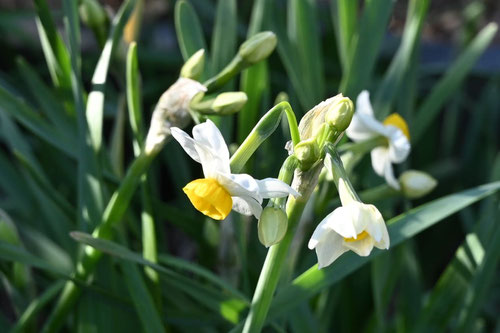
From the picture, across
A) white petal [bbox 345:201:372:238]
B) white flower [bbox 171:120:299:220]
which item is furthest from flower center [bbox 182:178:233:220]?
white petal [bbox 345:201:372:238]

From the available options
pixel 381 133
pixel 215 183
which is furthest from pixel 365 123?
pixel 215 183

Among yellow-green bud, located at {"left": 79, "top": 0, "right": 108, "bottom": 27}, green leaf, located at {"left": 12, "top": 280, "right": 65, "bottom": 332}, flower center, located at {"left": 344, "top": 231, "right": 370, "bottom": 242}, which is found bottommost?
green leaf, located at {"left": 12, "top": 280, "right": 65, "bottom": 332}

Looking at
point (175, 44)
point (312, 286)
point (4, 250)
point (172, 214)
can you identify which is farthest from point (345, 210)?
point (175, 44)

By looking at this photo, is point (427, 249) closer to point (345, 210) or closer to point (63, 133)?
point (63, 133)

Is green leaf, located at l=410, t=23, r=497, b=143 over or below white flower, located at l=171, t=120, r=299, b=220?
below

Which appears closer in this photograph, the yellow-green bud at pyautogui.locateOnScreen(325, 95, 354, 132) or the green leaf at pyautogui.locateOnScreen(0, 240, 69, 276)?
the yellow-green bud at pyautogui.locateOnScreen(325, 95, 354, 132)

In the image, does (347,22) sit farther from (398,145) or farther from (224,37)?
(398,145)

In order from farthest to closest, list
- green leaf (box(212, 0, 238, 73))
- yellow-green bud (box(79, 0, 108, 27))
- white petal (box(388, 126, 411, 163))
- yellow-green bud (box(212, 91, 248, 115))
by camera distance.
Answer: green leaf (box(212, 0, 238, 73)) < yellow-green bud (box(79, 0, 108, 27)) < white petal (box(388, 126, 411, 163)) < yellow-green bud (box(212, 91, 248, 115))

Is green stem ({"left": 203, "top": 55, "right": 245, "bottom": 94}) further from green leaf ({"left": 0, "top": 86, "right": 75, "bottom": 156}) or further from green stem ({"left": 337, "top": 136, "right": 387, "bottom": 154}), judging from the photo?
green leaf ({"left": 0, "top": 86, "right": 75, "bottom": 156})
